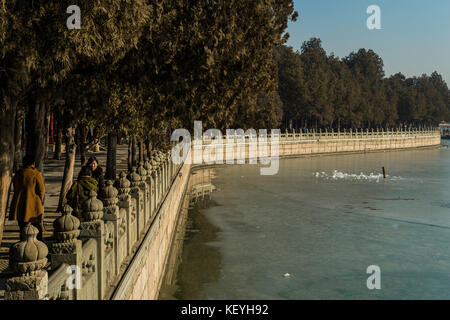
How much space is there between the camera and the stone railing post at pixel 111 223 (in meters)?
7.24

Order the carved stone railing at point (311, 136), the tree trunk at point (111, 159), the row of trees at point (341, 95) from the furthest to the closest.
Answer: the row of trees at point (341, 95)
the carved stone railing at point (311, 136)
the tree trunk at point (111, 159)

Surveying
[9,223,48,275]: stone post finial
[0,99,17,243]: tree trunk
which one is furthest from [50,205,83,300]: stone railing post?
[0,99,17,243]: tree trunk

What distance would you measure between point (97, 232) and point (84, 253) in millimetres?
802

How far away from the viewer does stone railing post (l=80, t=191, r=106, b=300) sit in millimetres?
6238

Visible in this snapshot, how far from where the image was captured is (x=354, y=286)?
50.3 ft

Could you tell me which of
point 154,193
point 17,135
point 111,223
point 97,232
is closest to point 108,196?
point 111,223

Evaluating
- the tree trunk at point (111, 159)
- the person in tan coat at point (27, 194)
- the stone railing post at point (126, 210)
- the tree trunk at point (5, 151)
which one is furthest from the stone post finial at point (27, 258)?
the tree trunk at point (111, 159)

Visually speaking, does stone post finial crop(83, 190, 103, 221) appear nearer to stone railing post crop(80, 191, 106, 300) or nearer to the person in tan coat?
stone railing post crop(80, 191, 106, 300)

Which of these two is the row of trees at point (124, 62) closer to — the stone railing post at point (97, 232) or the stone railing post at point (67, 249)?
the stone railing post at point (97, 232)

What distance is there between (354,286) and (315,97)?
7991cm

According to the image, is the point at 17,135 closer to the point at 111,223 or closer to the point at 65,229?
the point at 111,223

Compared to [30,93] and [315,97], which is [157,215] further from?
[315,97]

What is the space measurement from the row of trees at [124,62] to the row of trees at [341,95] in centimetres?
7349
